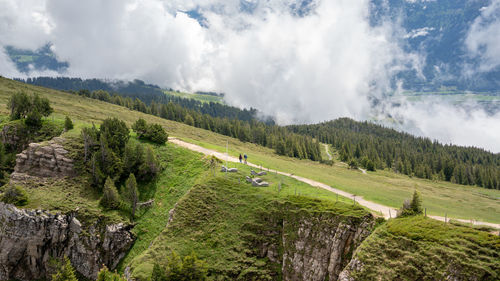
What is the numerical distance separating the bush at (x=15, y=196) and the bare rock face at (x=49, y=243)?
40.7 inches

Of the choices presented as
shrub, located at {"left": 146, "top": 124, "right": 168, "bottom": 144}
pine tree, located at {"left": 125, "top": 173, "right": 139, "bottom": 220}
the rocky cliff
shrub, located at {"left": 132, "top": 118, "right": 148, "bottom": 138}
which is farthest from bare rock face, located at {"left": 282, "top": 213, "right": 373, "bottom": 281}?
shrub, located at {"left": 132, "top": 118, "right": 148, "bottom": 138}

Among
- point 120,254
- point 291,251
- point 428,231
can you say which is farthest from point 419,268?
point 120,254

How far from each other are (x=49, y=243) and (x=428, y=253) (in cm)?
5588

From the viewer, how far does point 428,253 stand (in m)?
24.0

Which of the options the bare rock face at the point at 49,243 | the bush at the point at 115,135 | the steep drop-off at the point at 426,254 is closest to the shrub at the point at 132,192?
the bare rock face at the point at 49,243

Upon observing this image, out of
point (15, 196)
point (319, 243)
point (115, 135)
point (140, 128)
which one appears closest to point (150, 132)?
point (140, 128)

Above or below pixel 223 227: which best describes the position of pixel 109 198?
below

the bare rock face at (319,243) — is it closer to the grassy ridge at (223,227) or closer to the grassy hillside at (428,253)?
the grassy ridge at (223,227)

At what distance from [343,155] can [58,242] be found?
149856mm

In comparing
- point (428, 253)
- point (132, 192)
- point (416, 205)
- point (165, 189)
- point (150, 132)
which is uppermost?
point (150, 132)

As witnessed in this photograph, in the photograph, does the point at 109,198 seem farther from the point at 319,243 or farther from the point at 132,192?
the point at 319,243

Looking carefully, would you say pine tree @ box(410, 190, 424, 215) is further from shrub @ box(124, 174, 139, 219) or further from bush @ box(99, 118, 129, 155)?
bush @ box(99, 118, 129, 155)

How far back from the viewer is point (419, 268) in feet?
77.6

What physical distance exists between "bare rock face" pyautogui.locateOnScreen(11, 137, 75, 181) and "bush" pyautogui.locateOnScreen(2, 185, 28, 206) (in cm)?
663
